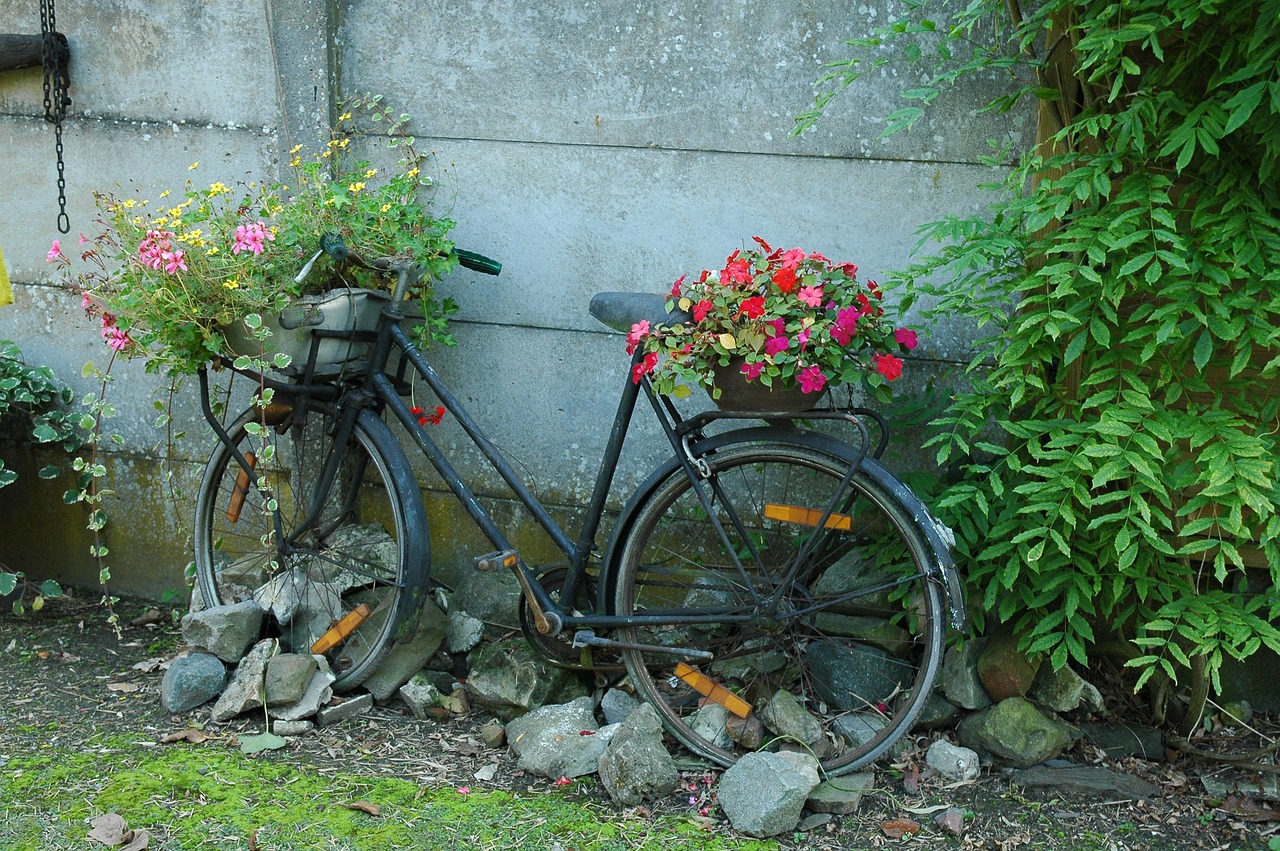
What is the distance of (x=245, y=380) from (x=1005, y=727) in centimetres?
298

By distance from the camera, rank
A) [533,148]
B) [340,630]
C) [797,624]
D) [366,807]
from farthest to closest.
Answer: [533,148], [340,630], [797,624], [366,807]

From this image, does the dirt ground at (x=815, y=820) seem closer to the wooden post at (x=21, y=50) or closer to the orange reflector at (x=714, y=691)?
the orange reflector at (x=714, y=691)

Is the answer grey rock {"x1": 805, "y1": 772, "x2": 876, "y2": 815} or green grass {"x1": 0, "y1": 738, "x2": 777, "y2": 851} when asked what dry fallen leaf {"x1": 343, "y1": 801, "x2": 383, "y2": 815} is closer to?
green grass {"x1": 0, "y1": 738, "x2": 777, "y2": 851}

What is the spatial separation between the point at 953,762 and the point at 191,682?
8.00 ft

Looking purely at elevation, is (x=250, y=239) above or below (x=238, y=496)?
above

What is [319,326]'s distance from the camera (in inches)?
134

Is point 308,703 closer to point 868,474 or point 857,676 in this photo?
point 857,676

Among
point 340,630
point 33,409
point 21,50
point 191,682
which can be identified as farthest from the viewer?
point 33,409

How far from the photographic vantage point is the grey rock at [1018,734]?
3.22m

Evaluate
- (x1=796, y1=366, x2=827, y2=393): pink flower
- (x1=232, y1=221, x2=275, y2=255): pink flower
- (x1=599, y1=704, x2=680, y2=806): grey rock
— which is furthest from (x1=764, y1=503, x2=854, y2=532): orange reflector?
(x1=232, y1=221, x2=275, y2=255): pink flower

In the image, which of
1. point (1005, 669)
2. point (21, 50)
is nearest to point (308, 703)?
point (1005, 669)

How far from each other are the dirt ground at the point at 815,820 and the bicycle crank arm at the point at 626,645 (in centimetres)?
35

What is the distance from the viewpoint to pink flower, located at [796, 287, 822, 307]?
294 centimetres

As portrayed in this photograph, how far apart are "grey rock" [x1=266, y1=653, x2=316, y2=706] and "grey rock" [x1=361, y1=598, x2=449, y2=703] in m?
0.24
